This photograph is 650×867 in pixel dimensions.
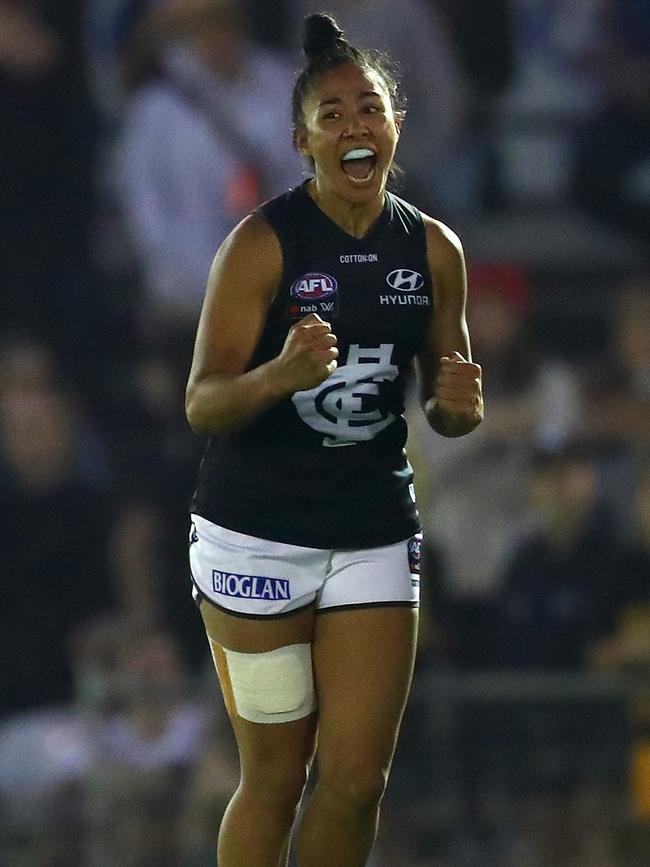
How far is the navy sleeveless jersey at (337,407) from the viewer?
3.50 metres

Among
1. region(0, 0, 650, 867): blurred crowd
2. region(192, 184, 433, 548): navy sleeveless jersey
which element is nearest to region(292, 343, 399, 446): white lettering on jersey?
region(192, 184, 433, 548): navy sleeveless jersey

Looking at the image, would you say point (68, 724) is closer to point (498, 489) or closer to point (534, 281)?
point (498, 489)

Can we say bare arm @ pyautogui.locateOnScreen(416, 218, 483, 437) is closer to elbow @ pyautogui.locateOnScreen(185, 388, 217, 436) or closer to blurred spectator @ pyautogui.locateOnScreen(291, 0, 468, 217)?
elbow @ pyautogui.locateOnScreen(185, 388, 217, 436)

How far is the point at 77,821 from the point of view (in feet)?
19.7

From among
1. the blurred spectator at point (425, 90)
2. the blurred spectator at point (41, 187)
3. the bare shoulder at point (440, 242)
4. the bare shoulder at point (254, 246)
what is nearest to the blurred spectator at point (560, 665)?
the blurred spectator at point (425, 90)

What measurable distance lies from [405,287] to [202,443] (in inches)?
139

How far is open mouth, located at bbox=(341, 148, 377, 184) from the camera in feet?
11.4

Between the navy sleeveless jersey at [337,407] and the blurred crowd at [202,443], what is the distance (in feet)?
8.04

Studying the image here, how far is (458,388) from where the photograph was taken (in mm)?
3441

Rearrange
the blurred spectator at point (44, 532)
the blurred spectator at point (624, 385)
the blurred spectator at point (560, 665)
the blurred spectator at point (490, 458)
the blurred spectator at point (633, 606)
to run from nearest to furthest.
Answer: the blurred spectator at point (560, 665)
the blurred spectator at point (633, 606)
the blurred spectator at point (44, 532)
the blurred spectator at point (490, 458)
the blurred spectator at point (624, 385)

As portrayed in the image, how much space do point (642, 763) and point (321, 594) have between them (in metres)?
2.62

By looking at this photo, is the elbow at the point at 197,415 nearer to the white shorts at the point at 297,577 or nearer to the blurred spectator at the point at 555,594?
the white shorts at the point at 297,577

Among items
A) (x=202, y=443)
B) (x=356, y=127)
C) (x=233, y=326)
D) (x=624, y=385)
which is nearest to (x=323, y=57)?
(x=356, y=127)

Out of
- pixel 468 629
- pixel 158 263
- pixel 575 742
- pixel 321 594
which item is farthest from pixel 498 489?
pixel 321 594
